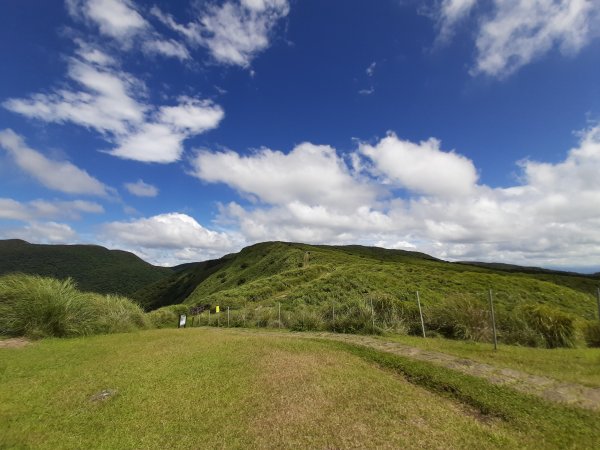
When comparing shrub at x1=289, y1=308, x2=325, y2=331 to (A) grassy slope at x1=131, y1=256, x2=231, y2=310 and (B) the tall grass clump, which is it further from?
(A) grassy slope at x1=131, y1=256, x2=231, y2=310

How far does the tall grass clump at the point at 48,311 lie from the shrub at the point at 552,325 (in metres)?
22.1

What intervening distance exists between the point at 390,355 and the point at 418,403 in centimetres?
479

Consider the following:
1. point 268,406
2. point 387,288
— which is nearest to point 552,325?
point 268,406

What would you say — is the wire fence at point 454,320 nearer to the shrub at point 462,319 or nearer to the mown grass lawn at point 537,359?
Result: the shrub at point 462,319

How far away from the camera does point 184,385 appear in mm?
9875

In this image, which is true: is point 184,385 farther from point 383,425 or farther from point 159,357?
point 383,425

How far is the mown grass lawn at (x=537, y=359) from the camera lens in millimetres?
10023

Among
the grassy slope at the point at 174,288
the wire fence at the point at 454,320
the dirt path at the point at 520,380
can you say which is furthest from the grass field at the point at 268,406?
the grassy slope at the point at 174,288

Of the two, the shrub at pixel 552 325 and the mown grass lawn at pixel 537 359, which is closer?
the mown grass lawn at pixel 537 359

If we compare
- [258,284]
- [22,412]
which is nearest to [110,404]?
[22,412]

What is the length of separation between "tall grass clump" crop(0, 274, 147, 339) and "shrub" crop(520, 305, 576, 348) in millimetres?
22086

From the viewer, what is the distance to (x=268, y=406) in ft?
26.7

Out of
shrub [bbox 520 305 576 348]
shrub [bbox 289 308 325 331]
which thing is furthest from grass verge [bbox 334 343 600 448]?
shrub [bbox 289 308 325 331]

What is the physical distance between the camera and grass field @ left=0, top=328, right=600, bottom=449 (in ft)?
21.8
